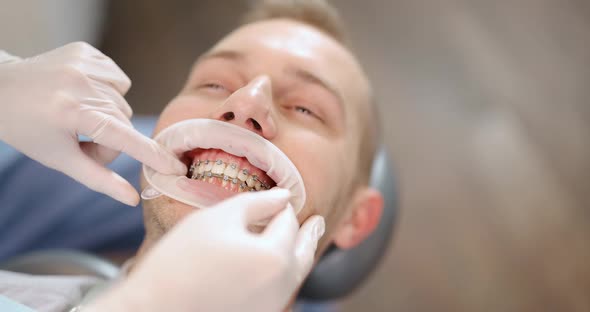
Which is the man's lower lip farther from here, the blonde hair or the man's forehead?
the blonde hair

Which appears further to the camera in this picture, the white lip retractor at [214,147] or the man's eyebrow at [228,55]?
the man's eyebrow at [228,55]

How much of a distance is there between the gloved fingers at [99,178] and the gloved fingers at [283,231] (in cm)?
23

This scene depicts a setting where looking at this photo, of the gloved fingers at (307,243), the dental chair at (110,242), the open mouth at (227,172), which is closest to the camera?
the gloved fingers at (307,243)

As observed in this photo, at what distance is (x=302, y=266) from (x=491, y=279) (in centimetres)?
127

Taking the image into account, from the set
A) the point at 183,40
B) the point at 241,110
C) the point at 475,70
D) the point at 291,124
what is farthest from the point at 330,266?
the point at 475,70

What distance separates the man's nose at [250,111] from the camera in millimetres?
719

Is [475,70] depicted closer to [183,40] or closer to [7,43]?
[183,40]

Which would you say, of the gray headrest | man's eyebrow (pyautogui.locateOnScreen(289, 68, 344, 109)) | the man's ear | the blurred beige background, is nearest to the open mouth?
man's eyebrow (pyautogui.locateOnScreen(289, 68, 344, 109))

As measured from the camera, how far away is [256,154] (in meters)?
0.73

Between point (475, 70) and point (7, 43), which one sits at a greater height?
point (475, 70)

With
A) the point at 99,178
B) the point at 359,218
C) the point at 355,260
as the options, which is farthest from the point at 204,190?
the point at 355,260

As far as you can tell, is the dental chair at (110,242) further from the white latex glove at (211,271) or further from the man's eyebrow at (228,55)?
the white latex glove at (211,271)

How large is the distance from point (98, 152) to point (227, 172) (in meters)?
0.21

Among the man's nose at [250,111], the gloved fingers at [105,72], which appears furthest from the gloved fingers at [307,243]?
the gloved fingers at [105,72]
